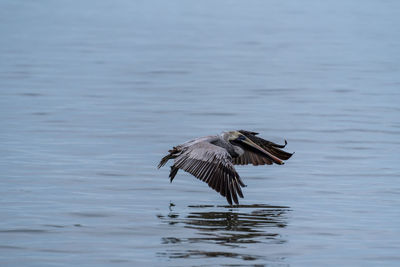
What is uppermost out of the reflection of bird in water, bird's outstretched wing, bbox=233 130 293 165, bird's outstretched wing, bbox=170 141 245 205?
bird's outstretched wing, bbox=233 130 293 165

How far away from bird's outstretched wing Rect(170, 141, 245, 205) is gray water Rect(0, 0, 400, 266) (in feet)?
1.14

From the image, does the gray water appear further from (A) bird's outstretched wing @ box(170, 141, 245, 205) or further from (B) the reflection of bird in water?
(A) bird's outstretched wing @ box(170, 141, 245, 205)

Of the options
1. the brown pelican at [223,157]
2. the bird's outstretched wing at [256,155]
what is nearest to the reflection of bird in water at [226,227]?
the brown pelican at [223,157]

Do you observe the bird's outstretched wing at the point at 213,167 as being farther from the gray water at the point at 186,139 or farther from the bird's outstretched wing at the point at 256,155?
the bird's outstretched wing at the point at 256,155

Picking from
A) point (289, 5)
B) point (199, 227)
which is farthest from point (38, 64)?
point (289, 5)

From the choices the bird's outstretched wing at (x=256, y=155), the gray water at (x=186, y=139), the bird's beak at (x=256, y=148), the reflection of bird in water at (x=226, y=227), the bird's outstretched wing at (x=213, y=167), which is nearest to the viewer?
the reflection of bird in water at (x=226, y=227)

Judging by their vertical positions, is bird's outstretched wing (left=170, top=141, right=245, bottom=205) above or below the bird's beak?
below

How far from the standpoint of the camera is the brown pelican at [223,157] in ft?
33.2

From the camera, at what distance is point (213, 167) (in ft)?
33.8

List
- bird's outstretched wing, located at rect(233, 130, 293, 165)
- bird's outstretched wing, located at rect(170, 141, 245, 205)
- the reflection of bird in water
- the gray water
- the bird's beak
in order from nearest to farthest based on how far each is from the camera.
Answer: the reflection of bird in water < the gray water < bird's outstretched wing, located at rect(170, 141, 245, 205) < the bird's beak < bird's outstretched wing, located at rect(233, 130, 293, 165)

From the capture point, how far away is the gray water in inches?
351

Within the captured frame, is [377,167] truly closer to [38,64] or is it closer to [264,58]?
[38,64]

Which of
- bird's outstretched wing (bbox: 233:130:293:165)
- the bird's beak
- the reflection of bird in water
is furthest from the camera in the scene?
bird's outstretched wing (bbox: 233:130:293:165)

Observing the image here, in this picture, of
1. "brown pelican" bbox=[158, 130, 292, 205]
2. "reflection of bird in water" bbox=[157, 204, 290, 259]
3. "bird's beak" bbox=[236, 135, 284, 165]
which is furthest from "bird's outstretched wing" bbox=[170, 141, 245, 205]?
"bird's beak" bbox=[236, 135, 284, 165]
